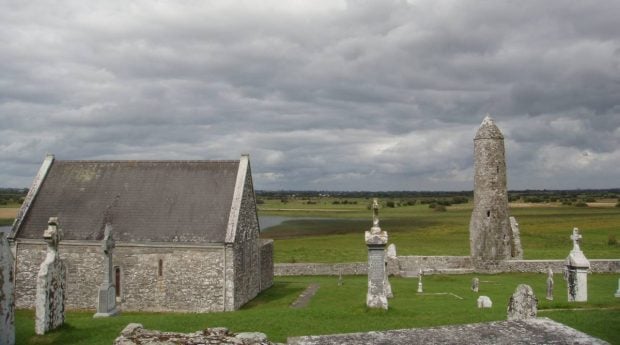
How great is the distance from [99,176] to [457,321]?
2405 cm

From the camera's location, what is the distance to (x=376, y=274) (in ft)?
59.4

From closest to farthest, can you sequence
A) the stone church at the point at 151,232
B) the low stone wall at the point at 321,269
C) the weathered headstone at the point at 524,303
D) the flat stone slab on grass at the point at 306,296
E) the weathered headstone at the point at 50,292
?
the weathered headstone at the point at 524,303 < the weathered headstone at the point at 50,292 < the flat stone slab on grass at the point at 306,296 < the stone church at the point at 151,232 < the low stone wall at the point at 321,269

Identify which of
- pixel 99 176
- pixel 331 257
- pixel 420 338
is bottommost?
pixel 331 257

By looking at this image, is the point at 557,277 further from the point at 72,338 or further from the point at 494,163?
the point at 72,338

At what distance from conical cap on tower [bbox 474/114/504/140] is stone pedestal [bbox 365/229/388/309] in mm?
25924

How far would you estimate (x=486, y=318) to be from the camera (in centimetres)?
1667

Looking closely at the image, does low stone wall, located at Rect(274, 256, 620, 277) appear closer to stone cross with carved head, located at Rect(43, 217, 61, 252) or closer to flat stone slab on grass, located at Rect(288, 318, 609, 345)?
stone cross with carved head, located at Rect(43, 217, 61, 252)

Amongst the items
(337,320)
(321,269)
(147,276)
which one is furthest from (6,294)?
(321,269)

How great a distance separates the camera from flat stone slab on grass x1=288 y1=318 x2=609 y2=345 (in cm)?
614

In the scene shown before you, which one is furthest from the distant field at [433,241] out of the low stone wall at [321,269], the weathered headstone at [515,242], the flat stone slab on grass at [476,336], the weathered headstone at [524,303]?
the flat stone slab on grass at [476,336]

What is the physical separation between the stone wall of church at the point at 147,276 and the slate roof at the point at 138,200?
0.71m

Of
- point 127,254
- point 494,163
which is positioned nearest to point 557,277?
point 494,163

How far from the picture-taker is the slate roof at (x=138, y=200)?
29141mm

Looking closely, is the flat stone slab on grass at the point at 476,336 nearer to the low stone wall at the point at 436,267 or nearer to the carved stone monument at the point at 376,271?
the carved stone monument at the point at 376,271
